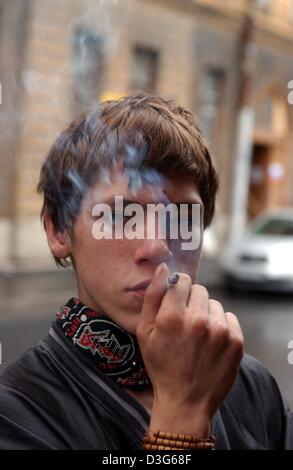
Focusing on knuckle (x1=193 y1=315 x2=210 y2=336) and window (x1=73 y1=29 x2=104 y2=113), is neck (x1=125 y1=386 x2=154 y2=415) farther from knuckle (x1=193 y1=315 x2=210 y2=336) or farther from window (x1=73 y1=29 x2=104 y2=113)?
window (x1=73 y1=29 x2=104 y2=113)

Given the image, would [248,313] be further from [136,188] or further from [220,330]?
[220,330]

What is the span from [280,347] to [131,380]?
11.8ft

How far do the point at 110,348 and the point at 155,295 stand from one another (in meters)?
0.21

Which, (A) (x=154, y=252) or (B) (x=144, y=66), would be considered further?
(B) (x=144, y=66)

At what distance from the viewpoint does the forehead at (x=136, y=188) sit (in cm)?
93

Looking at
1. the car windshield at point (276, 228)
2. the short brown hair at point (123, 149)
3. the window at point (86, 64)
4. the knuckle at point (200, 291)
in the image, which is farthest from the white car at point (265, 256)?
the knuckle at point (200, 291)

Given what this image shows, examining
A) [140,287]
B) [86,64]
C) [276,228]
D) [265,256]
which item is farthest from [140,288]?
[276,228]

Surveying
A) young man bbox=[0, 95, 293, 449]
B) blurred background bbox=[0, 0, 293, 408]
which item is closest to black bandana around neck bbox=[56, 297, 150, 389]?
young man bbox=[0, 95, 293, 449]

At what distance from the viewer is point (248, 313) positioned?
4.38 metres

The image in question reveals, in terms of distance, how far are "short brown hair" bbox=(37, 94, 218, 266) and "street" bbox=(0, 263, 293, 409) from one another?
5.51 ft

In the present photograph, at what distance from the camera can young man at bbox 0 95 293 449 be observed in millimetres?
807
